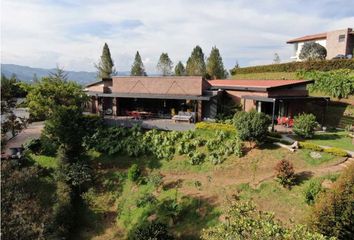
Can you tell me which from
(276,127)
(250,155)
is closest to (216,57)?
(276,127)

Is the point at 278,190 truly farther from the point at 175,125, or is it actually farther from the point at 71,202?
the point at 71,202

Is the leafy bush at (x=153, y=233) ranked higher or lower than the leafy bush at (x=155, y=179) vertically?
lower

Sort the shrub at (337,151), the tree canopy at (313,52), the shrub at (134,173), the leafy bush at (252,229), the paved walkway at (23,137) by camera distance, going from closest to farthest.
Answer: the leafy bush at (252,229) < the shrub at (337,151) < the shrub at (134,173) < the paved walkway at (23,137) < the tree canopy at (313,52)

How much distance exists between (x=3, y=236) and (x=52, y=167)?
1690cm

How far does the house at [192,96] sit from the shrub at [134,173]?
1031 centimetres

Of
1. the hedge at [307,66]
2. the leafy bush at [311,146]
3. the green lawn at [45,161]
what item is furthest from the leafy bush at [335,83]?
the green lawn at [45,161]

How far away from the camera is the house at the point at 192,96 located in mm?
31719

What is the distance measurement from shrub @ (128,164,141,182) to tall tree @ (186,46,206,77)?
3989cm

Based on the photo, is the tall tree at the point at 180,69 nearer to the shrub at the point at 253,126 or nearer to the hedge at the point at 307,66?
the hedge at the point at 307,66

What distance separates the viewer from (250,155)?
23.4 m

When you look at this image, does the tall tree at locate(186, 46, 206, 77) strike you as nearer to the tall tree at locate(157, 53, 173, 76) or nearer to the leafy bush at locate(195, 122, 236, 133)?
the tall tree at locate(157, 53, 173, 76)

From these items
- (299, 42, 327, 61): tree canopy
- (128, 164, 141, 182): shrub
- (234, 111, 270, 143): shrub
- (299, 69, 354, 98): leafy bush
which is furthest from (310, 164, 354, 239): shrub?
(299, 42, 327, 61): tree canopy

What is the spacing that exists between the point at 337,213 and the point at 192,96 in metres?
20.5

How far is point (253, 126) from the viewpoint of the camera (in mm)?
23375
